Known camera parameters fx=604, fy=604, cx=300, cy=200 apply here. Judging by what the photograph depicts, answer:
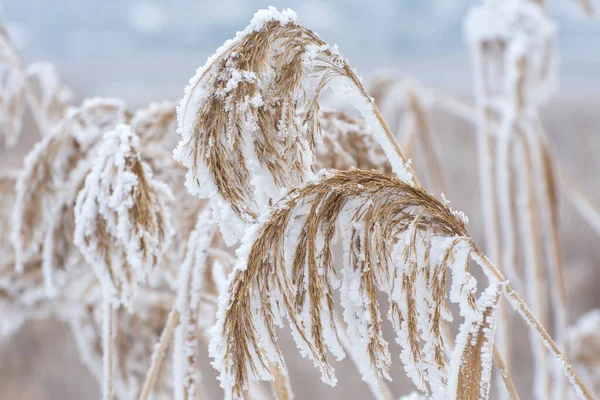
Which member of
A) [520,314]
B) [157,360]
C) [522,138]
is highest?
[522,138]

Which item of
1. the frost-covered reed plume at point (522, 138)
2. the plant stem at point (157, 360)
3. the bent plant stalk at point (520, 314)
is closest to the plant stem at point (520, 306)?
the bent plant stalk at point (520, 314)

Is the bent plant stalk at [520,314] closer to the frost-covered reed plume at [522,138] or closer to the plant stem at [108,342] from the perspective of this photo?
the plant stem at [108,342]

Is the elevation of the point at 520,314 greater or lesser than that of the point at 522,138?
lesser

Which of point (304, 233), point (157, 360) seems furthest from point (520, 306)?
point (157, 360)

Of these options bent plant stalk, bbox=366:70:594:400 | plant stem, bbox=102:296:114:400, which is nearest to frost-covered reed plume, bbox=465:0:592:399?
bent plant stalk, bbox=366:70:594:400

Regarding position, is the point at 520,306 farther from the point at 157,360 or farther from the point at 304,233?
the point at 157,360

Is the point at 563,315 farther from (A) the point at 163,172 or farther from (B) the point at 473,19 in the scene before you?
(A) the point at 163,172

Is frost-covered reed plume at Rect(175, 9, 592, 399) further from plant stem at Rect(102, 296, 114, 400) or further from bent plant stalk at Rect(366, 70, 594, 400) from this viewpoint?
plant stem at Rect(102, 296, 114, 400)

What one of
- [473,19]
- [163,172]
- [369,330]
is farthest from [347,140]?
[473,19]
